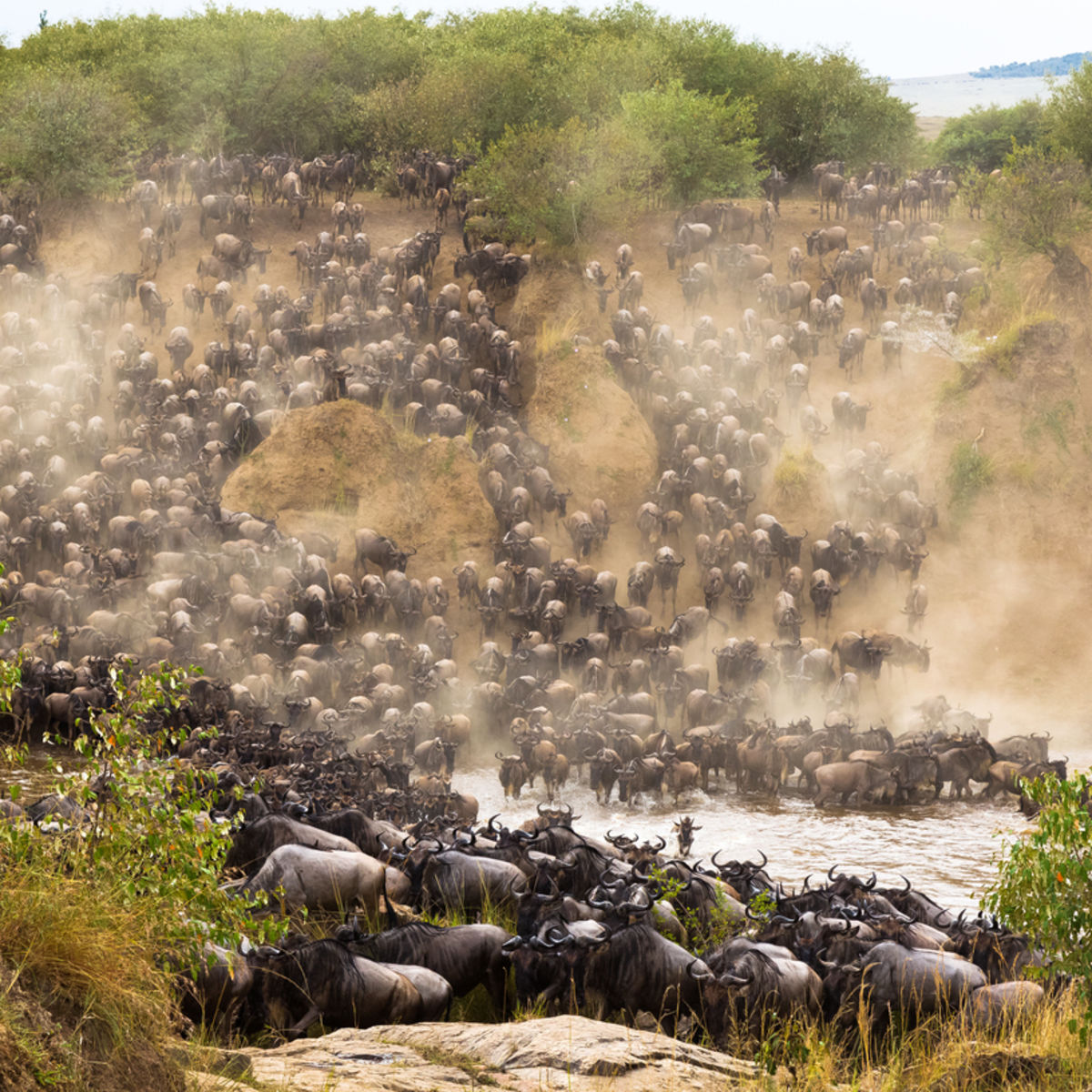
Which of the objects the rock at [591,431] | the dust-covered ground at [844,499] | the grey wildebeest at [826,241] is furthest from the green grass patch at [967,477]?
the grey wildebeest at [826,241]

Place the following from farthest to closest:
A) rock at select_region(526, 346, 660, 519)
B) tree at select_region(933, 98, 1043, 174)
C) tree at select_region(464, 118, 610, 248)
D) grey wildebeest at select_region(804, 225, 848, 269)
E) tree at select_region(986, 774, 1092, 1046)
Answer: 1. tree at select_region(933, 98, 1043, 174)
2. grey wildebeest at select_region(804, 225, 848, 269)
3. tree at select_region(464, 118, 610, 248)
4. rock at select_region(526, 346, 660, 519)
5. tree at select_region(986, 774, 1092, 1046)

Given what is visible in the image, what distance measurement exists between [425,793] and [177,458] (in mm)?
15207

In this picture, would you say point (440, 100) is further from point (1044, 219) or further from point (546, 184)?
point (1044, 219)

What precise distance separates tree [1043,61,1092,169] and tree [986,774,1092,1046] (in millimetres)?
40499

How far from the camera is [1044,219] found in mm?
39000

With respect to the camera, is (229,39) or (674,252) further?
(229,39)

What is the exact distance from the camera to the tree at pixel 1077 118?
44.7m

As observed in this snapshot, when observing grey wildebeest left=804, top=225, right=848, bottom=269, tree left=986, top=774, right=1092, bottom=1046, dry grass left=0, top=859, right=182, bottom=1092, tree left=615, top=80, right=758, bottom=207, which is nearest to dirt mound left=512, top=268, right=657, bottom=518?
grey wildebeest left=804, top=225, right=848, bottom=269

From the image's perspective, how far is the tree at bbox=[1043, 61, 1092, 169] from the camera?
1758 inches

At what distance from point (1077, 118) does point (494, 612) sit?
30.8m

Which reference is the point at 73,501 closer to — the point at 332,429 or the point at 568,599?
the point at 332,429

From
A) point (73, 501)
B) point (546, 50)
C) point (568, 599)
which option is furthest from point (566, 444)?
point (546, 50)

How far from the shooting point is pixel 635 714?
26.0 meters

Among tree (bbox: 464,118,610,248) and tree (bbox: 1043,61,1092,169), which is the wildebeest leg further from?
tree (bbox: 1043,61,1092,169)
